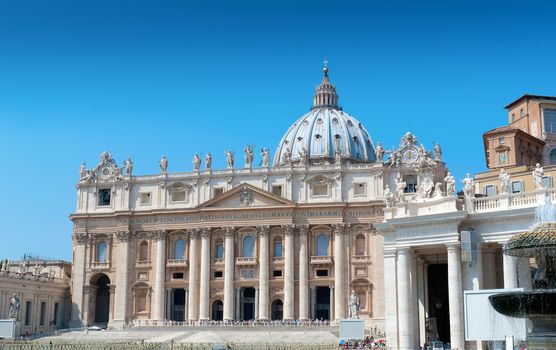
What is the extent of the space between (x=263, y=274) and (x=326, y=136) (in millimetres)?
46490

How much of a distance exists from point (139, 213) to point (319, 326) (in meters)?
26.7

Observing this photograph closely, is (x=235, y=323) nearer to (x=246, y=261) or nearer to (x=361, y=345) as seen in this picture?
(x=246, y=261)

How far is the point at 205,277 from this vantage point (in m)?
91.1

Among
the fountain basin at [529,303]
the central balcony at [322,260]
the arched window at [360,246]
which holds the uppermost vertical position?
the arched window at [360,246]

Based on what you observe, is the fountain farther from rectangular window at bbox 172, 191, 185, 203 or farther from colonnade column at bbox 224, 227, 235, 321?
rectangular window at bbox 172, 191, 185, 203

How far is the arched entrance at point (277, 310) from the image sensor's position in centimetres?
9062

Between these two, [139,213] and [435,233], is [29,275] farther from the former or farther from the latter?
[435,233]

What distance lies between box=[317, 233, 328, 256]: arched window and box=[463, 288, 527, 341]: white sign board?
190ft

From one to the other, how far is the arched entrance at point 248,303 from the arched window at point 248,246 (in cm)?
385

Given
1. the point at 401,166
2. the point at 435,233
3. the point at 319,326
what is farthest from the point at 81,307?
the point at 435,233

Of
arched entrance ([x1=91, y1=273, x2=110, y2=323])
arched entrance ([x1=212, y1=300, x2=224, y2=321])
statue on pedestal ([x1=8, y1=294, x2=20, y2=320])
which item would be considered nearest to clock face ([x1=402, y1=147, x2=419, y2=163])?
arched entrance ([x1=212, y1=300, x2=224, y2=321])

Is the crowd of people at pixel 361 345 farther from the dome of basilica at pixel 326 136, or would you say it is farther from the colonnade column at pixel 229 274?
the dome of basilica at pixel 326 136

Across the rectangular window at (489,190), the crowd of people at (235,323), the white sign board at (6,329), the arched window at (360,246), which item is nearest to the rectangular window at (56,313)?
the crowd of people at (235,323)

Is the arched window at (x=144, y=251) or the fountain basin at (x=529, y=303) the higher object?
the arched window at (x=144, y=251)
